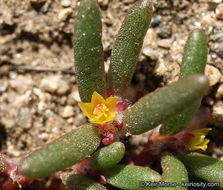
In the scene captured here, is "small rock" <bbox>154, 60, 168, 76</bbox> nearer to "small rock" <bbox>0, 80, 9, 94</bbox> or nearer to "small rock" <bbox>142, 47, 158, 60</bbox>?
"small rock" <bbox>142, 47, 158, 60</bbox>

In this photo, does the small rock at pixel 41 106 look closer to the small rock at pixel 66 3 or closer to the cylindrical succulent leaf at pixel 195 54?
the small rock at pixel 66 3

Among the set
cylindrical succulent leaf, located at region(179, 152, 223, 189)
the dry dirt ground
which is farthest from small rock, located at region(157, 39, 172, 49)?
cylindrical succulent leaf, located at region(179, 152, 223, 189)

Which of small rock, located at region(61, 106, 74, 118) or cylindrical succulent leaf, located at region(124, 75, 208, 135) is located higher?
cylindrical succulent leaf, located at region(124, 75, 208, 135)

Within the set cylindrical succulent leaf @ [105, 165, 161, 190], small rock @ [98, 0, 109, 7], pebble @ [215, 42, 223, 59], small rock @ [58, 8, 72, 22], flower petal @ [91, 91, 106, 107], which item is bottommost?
cylindrical succulent leaf @ [105, 165, 161, 190]

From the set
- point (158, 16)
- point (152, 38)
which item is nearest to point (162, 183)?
point (152, 38)

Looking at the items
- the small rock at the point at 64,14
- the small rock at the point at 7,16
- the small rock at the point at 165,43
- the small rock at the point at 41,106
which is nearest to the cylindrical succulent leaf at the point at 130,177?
the small rock at the point at 41,106

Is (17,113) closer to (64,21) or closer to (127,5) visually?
(64,21)
